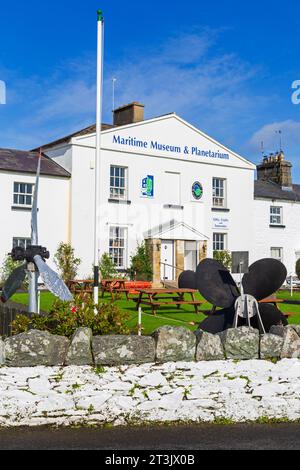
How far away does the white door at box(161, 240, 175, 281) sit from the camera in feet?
104

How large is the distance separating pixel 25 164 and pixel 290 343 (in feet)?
77.5

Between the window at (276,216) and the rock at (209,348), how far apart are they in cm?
3069

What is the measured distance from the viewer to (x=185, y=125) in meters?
33.2

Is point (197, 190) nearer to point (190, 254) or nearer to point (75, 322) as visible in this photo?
point (190, 254)

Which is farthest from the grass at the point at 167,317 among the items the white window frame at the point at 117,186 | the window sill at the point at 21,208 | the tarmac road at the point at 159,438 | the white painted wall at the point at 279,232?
the white painted wall at the point at 279,232

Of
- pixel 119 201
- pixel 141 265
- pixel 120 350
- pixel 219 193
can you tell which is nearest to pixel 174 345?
pixel 120 350

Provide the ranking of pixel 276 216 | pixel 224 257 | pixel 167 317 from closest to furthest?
pixel 167 317, pixel 224 257, pixel 276 216

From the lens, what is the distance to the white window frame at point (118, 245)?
3052cm

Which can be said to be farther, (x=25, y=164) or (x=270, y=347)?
(x=25, y=164)

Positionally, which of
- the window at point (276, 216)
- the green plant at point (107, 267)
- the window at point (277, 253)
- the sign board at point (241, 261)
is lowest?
the green plant at point (107, 267)

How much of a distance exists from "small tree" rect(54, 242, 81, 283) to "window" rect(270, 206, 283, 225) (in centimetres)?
1507

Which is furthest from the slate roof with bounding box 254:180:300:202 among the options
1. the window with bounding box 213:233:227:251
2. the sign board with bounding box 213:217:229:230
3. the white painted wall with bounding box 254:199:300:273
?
the window with bounding box 213:233:227:251

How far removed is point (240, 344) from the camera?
8.02 m

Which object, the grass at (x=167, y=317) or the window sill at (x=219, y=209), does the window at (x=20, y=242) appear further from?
the window sill at (x=219, y=209)
